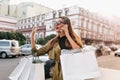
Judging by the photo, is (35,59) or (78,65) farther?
(35,59)

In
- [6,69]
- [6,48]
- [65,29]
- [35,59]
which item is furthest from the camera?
[6,48]

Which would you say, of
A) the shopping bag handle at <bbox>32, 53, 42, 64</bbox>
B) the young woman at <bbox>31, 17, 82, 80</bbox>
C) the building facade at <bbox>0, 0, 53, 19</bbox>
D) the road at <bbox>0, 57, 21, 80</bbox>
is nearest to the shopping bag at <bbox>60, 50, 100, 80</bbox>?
the young woman at <bbox>31, 17, 82, 80</bbox>

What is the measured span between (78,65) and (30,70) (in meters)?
0.31

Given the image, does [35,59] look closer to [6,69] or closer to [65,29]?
[65,29]

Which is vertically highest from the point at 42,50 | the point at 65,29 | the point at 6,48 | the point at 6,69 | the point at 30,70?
the point at 65,29

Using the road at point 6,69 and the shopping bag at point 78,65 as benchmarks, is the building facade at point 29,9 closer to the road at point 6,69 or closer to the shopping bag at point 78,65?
the road at point 6,69

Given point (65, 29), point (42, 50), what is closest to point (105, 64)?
point (42, 50)

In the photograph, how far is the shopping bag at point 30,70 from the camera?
1159mm

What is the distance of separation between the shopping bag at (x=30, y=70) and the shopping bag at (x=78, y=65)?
0.18m

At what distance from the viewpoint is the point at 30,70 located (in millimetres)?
1205

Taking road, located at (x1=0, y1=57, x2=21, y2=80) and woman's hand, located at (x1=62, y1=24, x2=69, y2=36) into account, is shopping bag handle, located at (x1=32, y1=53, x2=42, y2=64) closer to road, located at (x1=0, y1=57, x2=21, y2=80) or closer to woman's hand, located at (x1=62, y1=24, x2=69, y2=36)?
woman's hand, located at (x1=62, y1=24, x2=69, y2=36)

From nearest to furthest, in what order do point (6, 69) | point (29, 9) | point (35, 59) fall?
point (35, 59), point (6, 69), point (29, 9)

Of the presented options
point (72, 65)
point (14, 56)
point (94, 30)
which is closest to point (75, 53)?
point (72, 65)

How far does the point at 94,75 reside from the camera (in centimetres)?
106
